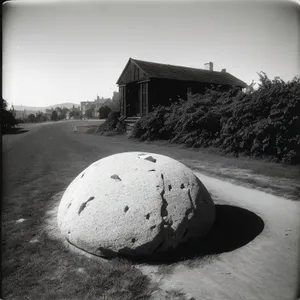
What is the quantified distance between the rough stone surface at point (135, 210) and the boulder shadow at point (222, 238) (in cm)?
14

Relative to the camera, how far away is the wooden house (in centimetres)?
2152

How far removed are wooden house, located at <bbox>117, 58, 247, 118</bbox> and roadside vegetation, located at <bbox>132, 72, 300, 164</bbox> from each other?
3.02 metres

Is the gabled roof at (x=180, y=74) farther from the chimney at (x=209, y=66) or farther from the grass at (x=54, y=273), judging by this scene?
the grass at (x=54, y=273)

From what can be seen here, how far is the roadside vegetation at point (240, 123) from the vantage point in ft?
30.7

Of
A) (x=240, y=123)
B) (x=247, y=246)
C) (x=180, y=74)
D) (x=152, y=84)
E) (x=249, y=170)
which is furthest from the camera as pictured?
(x=180, y=74)

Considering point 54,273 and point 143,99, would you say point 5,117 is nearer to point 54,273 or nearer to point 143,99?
point 54,273

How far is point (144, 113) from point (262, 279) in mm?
19356

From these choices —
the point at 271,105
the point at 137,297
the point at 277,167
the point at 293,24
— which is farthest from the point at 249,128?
the point at 137,297

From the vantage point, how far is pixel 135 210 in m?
3.77

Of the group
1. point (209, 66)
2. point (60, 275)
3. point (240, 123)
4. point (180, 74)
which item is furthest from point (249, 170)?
point (209, 66)

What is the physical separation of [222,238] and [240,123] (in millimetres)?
9084

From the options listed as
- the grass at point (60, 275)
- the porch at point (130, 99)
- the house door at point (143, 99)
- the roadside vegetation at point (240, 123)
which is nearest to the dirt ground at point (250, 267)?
the grass at point (60, 275)

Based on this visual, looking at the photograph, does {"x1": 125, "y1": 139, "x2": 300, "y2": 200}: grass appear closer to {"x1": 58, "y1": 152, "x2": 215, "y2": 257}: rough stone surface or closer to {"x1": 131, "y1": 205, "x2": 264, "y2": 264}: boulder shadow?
{"x1": 131, "y1": 205, "x2": 264, "y2": 264}: boulder shadow

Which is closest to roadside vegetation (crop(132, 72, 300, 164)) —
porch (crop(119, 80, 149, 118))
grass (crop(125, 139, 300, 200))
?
grass (crop(125, 139, 300, 200))
